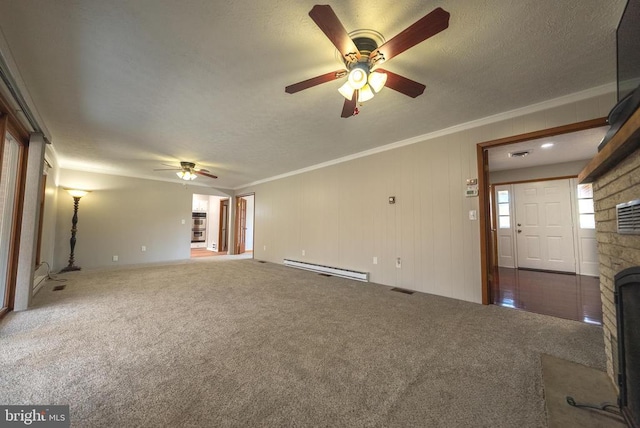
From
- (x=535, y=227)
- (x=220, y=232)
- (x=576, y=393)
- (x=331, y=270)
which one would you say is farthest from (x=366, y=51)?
(x=220, y=232)

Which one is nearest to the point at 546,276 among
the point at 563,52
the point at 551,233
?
the point at 551,233

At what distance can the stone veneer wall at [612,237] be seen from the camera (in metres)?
1.10

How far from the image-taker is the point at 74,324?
2199 millimetres

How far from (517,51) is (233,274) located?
481 centimetres

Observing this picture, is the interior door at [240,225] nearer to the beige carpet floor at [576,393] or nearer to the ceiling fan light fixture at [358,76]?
the ceiling fan light fixture at [358,76]

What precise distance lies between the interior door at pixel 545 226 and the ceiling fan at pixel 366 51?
17.5 feet

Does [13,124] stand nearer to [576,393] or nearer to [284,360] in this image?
[284,360]

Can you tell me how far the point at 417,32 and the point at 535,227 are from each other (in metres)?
6.02

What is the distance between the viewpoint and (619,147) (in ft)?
3.55

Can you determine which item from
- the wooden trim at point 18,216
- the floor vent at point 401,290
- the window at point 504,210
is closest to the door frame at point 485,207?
the floor vent at point 401,290

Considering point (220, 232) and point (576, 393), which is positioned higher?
point (220, 232)

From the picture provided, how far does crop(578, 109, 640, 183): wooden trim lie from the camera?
955 millimetres

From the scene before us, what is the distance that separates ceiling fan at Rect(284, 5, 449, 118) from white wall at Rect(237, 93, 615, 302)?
1.72 m

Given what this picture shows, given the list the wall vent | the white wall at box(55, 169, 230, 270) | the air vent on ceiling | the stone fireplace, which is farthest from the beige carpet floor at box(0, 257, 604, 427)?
the air vent on ceiling
